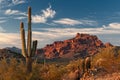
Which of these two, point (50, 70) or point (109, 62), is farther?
point (109, 62)

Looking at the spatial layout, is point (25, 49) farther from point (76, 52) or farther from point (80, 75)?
point (76, 52)

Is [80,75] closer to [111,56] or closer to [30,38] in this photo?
[111,56]

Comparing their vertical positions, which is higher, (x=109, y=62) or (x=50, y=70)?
(x=109, y=62)

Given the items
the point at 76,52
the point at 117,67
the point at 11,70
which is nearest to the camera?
the point at 11,70

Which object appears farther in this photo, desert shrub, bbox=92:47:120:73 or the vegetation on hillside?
desert shrub, bbox=92:47:120:73

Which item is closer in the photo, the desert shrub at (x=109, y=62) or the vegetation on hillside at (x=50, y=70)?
the vegetation on hillside at (x=50, y=70)

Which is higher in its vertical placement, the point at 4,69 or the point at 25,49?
the point at 25,49

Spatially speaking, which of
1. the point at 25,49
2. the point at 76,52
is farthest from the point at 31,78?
the point at 76,52

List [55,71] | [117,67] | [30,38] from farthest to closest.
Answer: [117,67] < [55,71] < [30,38]

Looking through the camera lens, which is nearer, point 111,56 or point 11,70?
point 11,70

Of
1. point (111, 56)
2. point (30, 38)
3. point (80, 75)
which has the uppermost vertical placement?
point (30, 38)

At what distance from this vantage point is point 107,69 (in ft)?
123

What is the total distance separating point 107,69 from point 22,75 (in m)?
12.3

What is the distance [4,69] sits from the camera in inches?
1252
